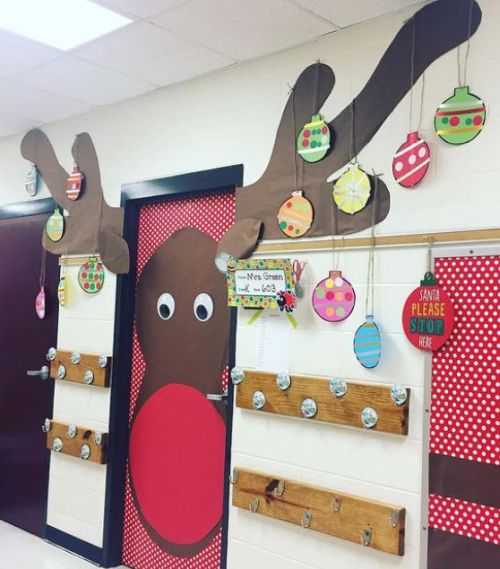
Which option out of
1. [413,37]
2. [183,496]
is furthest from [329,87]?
[183,496]

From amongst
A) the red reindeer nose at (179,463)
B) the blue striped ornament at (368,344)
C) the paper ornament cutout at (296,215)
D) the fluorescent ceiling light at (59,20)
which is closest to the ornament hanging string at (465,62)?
the paper ornament cutout at (296,215)

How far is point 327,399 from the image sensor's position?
7.66ft

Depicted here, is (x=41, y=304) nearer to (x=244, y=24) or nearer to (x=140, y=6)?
(x=140, y=6)

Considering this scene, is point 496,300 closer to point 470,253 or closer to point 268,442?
point 470,253

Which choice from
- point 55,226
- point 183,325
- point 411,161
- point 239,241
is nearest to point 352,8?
point 411,161

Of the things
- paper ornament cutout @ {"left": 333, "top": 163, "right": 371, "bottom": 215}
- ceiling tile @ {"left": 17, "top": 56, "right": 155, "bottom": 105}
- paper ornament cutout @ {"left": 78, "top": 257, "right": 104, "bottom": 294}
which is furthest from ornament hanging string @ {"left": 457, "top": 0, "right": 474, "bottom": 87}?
paper ornament cutout @ {"left": 78, "top": 257, "right": 104, "bottom": 294}

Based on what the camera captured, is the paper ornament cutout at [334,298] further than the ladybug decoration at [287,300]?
No

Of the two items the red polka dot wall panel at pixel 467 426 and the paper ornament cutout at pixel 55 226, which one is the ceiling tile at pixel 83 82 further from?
the red polka dot wall panel at pixel 467 426

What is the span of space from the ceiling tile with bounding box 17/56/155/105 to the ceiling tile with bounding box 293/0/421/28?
112 centimetres

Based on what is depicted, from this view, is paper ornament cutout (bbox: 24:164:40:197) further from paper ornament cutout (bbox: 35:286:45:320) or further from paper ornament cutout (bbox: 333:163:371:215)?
paper ornament cutout (bbox: 333:163:371:215)

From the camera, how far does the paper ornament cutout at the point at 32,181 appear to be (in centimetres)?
384

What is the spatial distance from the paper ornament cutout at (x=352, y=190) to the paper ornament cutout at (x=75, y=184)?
5.62ft

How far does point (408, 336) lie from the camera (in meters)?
2.14

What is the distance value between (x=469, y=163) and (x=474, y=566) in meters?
1.27
